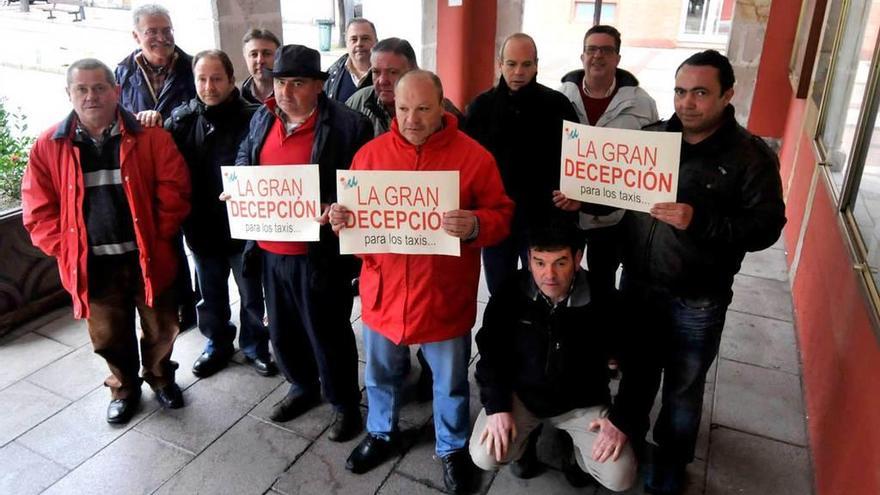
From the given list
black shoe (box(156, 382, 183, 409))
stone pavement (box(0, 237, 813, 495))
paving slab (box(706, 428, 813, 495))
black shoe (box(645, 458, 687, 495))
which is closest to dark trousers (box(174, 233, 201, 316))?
stone pavement (box(0, 237, 813, 495))

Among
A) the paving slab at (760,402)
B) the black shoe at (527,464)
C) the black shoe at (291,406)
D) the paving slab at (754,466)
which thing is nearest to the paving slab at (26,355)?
the black shoe at (291,406)

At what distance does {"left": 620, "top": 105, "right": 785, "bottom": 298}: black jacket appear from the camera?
229cm

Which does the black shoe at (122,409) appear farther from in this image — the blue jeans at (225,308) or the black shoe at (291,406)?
the black shoe at (291,406)

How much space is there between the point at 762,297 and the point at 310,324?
141 inches

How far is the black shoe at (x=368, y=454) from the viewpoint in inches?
118

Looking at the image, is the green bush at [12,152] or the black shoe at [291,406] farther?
the green bush at [12,152]

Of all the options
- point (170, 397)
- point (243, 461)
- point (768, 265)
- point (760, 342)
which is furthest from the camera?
point (768, 265)

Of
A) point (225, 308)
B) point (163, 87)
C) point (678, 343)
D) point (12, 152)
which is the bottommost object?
point (225, 308)

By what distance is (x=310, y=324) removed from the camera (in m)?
3.02

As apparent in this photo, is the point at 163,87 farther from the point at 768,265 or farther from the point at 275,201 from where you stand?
the point at 768,265

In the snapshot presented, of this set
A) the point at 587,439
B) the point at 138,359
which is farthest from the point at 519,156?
the point at 138,359

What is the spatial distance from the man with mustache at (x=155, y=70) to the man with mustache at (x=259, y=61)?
0.36m

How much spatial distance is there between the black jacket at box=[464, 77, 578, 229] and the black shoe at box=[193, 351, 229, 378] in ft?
6.60

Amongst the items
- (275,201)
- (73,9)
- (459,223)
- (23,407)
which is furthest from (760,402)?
(73,9)
